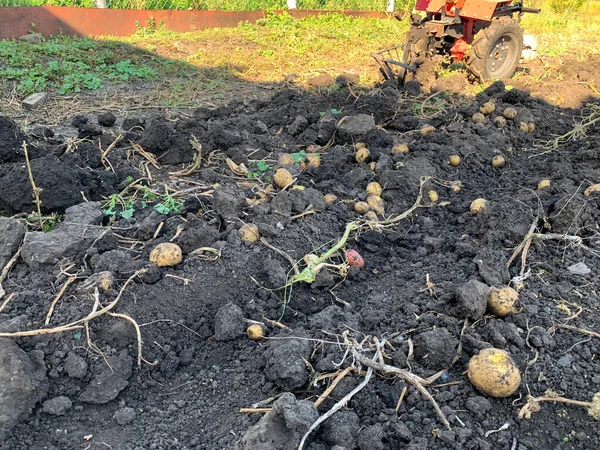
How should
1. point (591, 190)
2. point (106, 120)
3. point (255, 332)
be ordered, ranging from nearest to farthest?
1. point (255, 332)
2. point (591, 190)
3. point (106, 120)

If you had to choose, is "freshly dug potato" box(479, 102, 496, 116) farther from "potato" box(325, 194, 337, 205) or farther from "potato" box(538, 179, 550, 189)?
"potato" box(325, 194, 337, 205)

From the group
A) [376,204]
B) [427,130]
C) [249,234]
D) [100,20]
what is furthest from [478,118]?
[100,20]

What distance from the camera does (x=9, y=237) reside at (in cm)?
307

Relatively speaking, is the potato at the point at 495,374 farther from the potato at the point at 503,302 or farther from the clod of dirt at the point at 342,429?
the clod of dirt at the point at 342,429

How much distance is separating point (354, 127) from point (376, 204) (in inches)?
55.9

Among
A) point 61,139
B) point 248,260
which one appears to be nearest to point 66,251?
point 248,260

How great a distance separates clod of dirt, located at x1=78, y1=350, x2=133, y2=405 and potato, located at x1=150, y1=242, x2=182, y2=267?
607mm

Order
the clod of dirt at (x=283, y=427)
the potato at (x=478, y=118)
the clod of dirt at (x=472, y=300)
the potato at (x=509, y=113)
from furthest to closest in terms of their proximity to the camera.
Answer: the potato at (x=509, y=113), the potato at (x=478, y=118), the clod of dirt at (x=472, y=300), the clod of dirt at (x=283, y=427)

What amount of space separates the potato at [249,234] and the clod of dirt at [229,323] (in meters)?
0.58

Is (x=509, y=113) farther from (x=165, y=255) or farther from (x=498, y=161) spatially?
(x=165, y=255)

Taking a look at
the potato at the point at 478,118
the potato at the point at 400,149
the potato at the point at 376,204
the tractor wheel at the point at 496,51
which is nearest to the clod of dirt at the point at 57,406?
the potato at the point at 376,204

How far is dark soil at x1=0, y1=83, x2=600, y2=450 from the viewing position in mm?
2248

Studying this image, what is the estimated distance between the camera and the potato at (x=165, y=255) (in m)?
3.04

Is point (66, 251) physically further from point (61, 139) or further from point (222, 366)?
point (61, 139)
